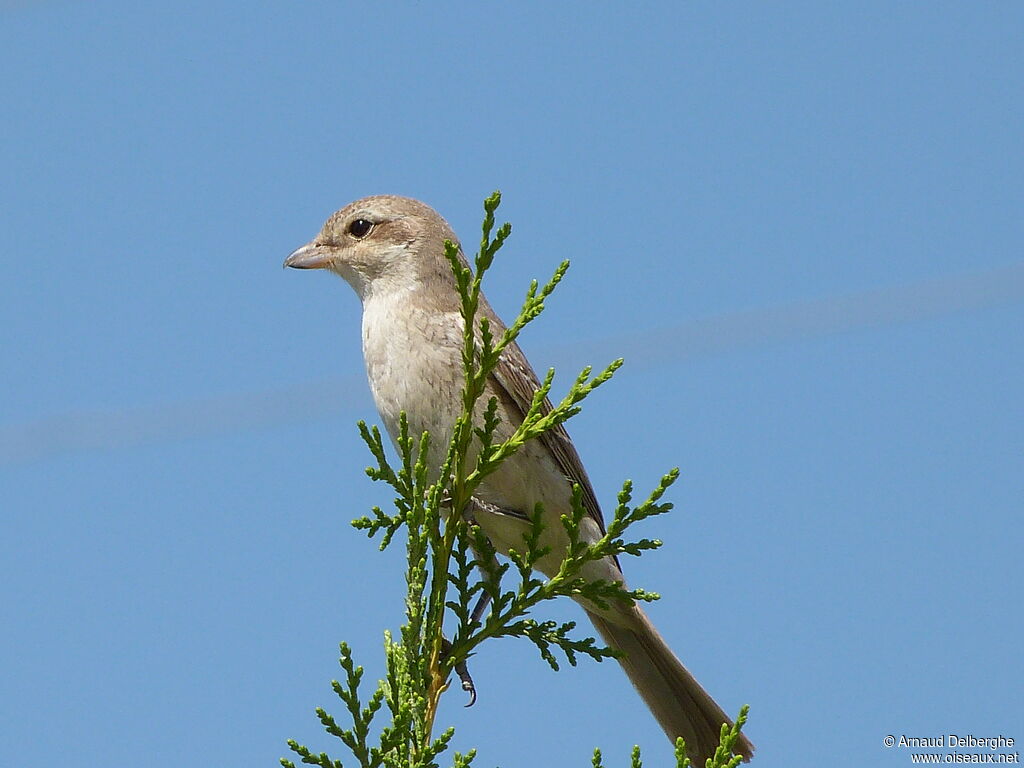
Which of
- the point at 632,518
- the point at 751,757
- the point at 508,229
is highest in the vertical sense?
the point at 508,229

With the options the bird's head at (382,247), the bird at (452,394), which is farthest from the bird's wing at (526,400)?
the bird's head at (382,247)

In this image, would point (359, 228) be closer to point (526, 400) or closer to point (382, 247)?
point (382, 247)

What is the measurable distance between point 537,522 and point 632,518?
13.0 inches

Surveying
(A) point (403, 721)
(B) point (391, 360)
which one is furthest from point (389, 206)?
(A) point (403, 721)

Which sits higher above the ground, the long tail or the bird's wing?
the bird's wing

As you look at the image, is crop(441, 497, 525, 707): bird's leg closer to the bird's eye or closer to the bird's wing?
the bird's wing

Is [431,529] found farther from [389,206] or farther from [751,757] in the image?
[389,206]

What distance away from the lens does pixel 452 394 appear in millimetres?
4895

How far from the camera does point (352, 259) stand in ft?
19.0

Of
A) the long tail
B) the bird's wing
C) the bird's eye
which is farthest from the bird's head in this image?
the long tail

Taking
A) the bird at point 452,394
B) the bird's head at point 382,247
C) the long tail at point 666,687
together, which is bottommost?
the long tail at point 666,687

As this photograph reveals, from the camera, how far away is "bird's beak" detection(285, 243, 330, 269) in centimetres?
589

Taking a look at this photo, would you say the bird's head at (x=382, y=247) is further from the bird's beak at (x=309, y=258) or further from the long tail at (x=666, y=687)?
the long tail at (x=666, y=687)

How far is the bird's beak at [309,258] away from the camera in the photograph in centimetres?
589
